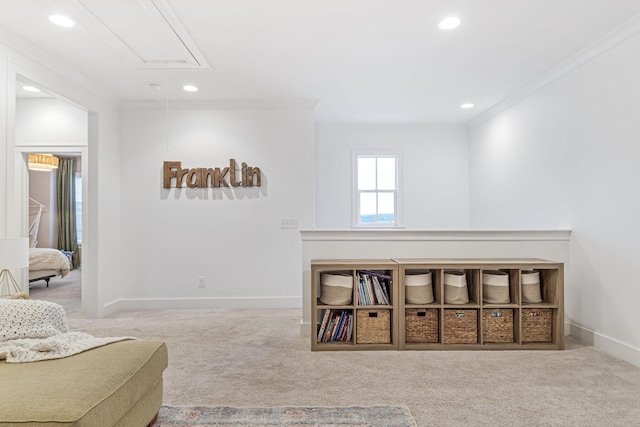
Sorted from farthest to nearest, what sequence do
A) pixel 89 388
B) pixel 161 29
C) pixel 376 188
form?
pixel 376 188 → pixel 161 29 → pixel 89 388

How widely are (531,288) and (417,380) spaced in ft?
4.70

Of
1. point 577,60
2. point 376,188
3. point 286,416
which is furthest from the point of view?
point 376,188

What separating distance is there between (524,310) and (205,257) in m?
3.52

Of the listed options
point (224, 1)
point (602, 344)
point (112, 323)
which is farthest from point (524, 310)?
point (112, 323)

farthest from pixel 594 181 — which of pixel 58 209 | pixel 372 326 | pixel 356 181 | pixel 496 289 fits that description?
pixel 58 209

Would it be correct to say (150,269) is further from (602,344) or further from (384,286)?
(602,344)

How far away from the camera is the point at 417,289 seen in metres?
3.23

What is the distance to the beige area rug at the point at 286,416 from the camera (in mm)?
2002

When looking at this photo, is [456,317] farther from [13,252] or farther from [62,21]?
[62,21]

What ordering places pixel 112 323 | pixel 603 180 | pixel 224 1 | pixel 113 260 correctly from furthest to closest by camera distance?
pixel 113 260 < pixel 112 323 < pixel 603 180 < pixel 224 1

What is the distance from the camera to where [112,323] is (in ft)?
13.3

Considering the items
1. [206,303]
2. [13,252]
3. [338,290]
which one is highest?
[13,252]

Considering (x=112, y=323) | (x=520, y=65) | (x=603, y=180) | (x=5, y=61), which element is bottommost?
(x=112, y=323)

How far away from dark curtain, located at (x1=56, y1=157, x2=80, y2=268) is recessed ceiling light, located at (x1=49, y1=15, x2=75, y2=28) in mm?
7292
